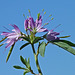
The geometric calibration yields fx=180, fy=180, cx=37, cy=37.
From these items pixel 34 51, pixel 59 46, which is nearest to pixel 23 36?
pixel 34 51

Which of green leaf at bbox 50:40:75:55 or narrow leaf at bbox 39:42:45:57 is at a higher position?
narrow leaf at bbox 39:42:45:57

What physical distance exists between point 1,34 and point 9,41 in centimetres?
14

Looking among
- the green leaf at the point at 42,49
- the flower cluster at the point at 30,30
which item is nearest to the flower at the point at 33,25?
the flower cluster at the point at 30,30

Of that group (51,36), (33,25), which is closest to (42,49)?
(51,36)

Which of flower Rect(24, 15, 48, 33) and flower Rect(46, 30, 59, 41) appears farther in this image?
flower Rect(24, 15, 48, 33)

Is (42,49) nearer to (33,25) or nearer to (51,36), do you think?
(51,36)

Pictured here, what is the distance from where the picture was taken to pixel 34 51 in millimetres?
1723

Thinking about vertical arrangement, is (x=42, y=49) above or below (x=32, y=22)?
below

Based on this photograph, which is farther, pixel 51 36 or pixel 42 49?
pixel 51 36

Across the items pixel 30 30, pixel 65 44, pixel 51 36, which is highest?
pixel 30 30

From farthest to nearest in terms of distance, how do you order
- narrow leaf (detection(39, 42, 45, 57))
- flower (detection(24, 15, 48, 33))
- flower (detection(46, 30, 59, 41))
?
1. flower (detection(24, 15, 48, 33))
2. flower (detection(46, 30, 59, 41))
3. narrow leaf (detection(39, 42, 45, 57))

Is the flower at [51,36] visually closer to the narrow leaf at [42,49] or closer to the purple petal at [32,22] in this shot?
the narrow leaf at [42,49]

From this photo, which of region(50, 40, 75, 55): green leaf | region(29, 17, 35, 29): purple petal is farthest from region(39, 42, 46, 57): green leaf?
region(29, 17, 35, 29): purple petal

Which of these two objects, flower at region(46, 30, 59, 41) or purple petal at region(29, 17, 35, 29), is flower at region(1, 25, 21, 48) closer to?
purple petal at region(29, 17, 35, 29)
